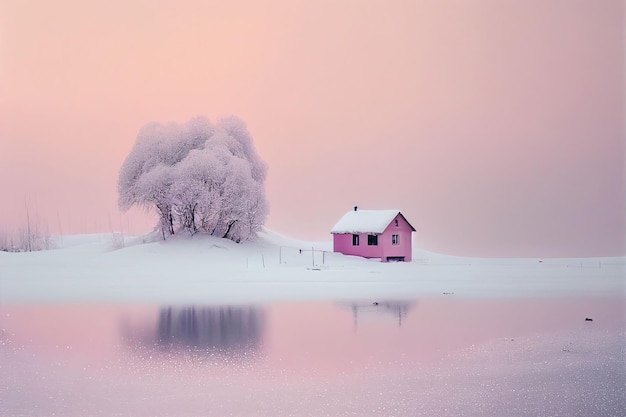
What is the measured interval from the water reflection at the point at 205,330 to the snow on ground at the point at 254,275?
3923 millimetres

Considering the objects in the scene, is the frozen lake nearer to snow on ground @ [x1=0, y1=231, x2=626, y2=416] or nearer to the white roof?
snow on ground @ [x1=0, y1=231, x2=626, y2=416]

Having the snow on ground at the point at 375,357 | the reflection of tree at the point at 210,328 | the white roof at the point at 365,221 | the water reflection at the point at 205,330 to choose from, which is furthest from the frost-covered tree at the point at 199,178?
the water reflection at the point at 205,330

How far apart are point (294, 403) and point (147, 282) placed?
2557cm

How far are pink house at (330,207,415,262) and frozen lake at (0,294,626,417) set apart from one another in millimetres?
28062

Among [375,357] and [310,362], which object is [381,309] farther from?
[310,362]

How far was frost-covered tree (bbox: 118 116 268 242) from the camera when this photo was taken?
4938 cm

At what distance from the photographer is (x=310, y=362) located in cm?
1477

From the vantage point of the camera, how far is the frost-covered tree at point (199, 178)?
1944 inches

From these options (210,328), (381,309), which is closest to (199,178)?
(381,309)

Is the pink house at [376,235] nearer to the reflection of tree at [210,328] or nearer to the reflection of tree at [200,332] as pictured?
the reflection of tree at [210,328]

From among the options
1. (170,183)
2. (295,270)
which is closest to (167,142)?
(170,183)

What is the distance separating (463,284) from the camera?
35.8m

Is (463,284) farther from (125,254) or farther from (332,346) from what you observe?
(125,254)

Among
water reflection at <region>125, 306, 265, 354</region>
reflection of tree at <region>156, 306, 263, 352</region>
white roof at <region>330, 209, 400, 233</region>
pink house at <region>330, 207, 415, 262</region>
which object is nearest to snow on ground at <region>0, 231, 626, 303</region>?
pink house at <region>330, 207, 415, 262</region>
